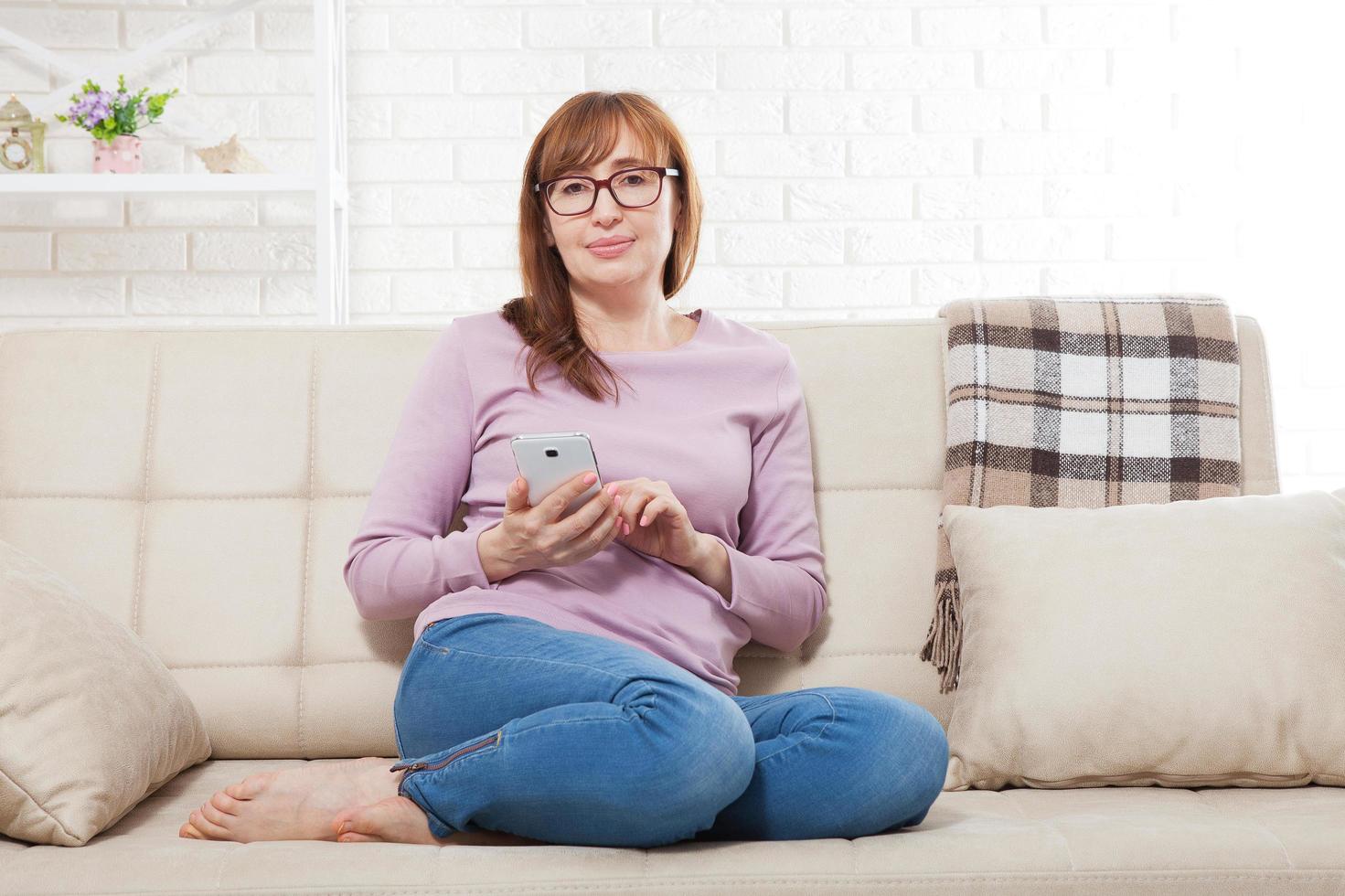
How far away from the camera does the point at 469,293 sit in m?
2.84

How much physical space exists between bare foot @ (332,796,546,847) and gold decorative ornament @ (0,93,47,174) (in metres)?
1.97

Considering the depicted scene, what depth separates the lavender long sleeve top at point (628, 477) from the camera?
4.93ft

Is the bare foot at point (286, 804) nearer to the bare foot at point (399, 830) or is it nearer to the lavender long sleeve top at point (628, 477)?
the bare foot at point (399, 830)

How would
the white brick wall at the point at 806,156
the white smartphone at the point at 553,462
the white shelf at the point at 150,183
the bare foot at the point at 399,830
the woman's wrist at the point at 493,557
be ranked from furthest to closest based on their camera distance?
1. the white brick wall at the point at 806,156
2. the white shelf at the point at 150,183
3. the woman's wrist at the point at 493,557
4. the white smartphone at the point at 553,462
5. the bare foot at the point at 399,830

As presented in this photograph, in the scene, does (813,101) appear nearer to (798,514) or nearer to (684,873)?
(798,514)

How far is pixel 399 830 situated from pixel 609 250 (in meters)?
0.78

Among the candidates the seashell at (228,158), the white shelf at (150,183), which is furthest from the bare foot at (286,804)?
the seashell at (228,158)

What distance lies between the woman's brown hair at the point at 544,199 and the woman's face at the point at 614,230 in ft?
0.05

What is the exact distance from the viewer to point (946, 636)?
1642 millimetres

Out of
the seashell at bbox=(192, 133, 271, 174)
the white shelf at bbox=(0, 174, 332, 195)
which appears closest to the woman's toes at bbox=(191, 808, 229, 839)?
the white shelf at bbox=(0, 174, 332, 195)

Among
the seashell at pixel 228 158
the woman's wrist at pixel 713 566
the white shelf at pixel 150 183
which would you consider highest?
the seashell at pixel 228 158

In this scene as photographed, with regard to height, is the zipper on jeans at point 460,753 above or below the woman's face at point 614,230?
below

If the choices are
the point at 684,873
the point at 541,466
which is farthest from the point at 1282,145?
the point at 684,873

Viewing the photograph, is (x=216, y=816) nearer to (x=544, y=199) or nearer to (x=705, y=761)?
(x=705, y=761)
